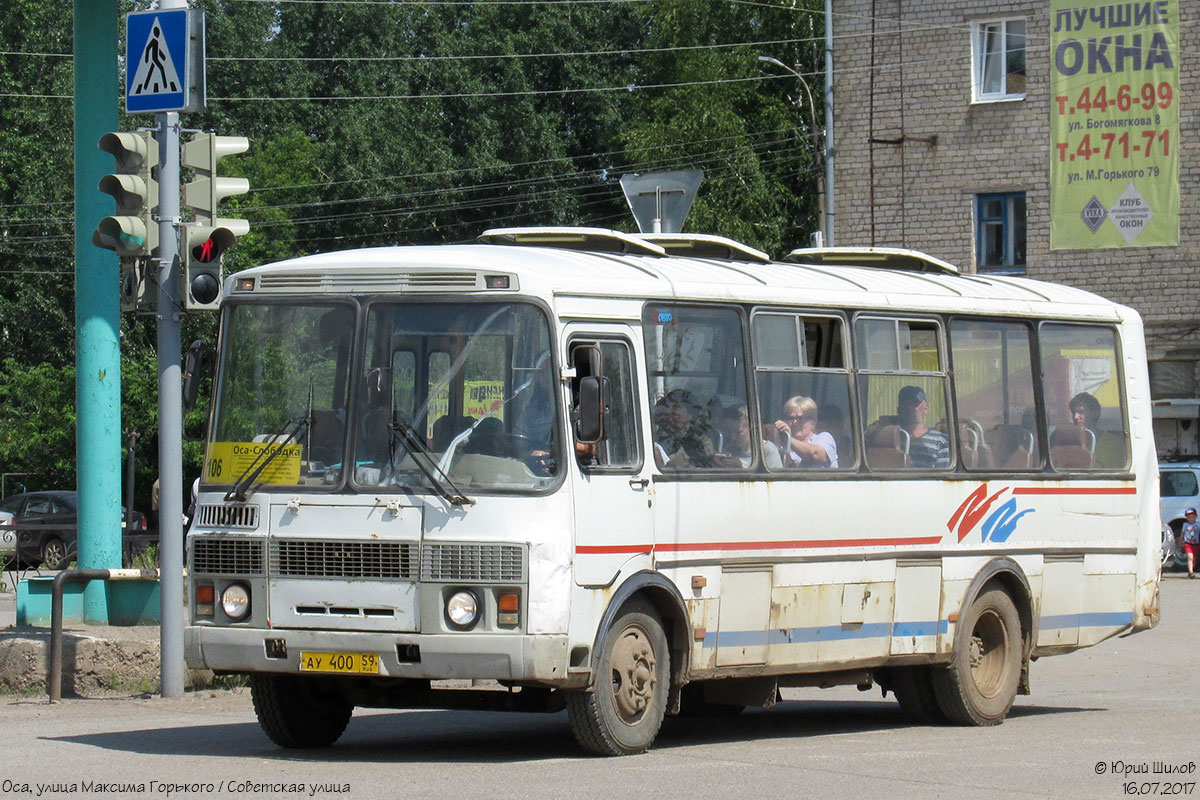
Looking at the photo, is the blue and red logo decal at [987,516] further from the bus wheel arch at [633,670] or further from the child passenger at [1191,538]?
the child passenger at [1191,538]

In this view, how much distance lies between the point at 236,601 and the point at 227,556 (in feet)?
0.81

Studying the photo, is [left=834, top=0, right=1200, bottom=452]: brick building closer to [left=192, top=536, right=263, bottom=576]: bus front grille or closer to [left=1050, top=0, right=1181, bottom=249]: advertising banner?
[left=1050, top=0, right=1181, bottom=249]: advertising banner

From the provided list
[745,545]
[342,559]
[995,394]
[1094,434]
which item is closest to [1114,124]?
[1094,434]

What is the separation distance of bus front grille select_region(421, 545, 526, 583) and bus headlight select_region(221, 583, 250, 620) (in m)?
1.05

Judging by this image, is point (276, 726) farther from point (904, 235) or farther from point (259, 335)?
point (904, 235)

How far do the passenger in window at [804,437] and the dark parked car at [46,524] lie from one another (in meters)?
26.4

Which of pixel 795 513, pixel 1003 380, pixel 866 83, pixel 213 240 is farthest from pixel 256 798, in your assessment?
pixel 866 83

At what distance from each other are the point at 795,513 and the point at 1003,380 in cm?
258

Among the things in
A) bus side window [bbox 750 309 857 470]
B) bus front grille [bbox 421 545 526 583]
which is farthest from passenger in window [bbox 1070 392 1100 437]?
bus front grille [bbox 421 545 526 583]

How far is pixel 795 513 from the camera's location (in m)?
11.2

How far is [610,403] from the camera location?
33.4 feet

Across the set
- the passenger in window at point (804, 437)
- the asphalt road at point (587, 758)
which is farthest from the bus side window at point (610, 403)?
the asphalt road at point (587, 758)

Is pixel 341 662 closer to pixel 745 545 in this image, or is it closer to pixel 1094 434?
pixel 745 545

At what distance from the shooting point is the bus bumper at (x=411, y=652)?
30.7ft
